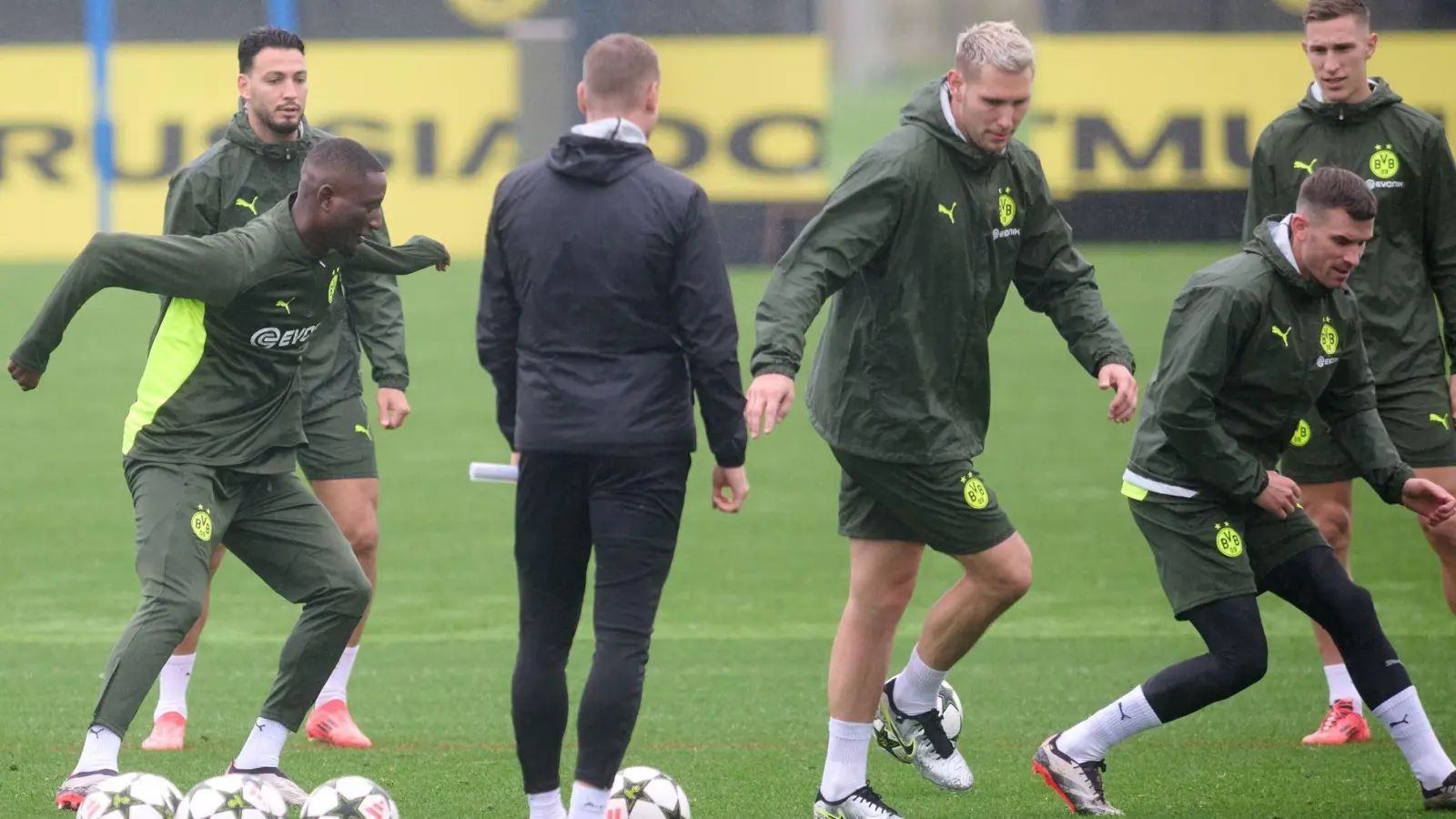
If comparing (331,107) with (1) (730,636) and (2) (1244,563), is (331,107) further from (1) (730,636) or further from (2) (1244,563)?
(2) (1244,563)

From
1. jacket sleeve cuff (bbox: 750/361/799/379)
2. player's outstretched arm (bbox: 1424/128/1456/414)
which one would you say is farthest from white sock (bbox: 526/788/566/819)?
player's outstretched arm (bbox: 1424/128/1456/414)

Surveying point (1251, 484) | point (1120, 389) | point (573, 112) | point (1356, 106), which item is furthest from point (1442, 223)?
point (573, 112)

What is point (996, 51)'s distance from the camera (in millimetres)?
5223

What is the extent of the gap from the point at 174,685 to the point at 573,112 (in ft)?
38.5

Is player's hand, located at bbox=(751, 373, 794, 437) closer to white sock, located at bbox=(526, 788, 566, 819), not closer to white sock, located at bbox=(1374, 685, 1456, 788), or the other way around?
white sock, located at bbox=(526, 788, 566, 819)

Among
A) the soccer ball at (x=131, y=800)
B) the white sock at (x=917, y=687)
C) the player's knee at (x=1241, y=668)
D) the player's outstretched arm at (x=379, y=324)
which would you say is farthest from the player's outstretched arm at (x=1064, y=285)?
the soccer ball at (x=131, y=800)

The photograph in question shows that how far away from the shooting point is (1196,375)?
5.40 meters

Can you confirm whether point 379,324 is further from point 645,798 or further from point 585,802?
point 585,802

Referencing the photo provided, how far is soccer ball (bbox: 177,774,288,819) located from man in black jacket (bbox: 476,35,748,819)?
0.66m

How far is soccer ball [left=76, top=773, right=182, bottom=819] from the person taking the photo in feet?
15.7

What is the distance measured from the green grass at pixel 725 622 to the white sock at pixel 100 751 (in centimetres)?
45

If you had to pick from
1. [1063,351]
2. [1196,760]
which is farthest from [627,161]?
[1063,351]

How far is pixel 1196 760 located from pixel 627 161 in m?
3.17

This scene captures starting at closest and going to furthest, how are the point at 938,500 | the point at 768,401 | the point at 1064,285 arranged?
the point at 768,401, the point at 938,500, the point at 1064,285
